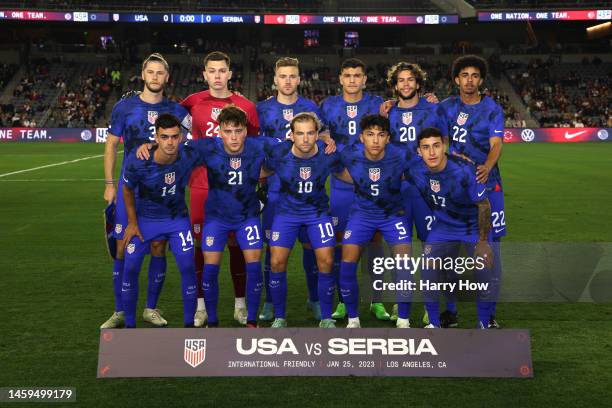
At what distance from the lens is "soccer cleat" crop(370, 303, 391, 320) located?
6988 mm

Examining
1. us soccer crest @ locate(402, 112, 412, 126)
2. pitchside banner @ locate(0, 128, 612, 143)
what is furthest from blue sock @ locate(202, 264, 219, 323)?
pitchside banner @ locate(0, 128, 612, 143)

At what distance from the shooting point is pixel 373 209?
21.4ft

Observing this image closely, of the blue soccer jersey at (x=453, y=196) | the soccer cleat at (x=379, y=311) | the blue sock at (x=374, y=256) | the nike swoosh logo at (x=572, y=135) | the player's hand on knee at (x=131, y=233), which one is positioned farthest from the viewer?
the nike swoosh logo at (x=572, y=135)

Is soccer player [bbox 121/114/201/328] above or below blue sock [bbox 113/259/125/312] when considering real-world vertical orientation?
above

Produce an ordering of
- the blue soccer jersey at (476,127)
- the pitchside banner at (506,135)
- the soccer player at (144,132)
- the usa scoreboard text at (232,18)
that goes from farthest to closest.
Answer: the usa scoreboard text at (232,18), the pitchside banner at (506,135), the blue soccer jersey at (476,127), the soccer player at (144,132)

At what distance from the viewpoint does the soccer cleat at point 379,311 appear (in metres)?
6.99

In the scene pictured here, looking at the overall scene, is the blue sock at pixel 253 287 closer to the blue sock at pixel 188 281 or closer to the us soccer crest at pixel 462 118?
the blue sock at pixel 188 281

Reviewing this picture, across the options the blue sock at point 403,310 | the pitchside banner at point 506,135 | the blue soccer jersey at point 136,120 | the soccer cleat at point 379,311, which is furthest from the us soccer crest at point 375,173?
the pitchside banner at point 506,135

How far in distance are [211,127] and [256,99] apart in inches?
1484

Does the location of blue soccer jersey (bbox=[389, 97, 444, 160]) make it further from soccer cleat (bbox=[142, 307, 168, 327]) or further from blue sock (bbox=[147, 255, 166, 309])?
soccer cleat (bbox=[142, 307, 168, 327])

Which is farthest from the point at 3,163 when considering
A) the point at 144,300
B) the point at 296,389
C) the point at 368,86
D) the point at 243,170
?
the point at 368,86

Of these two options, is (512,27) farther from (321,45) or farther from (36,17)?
(36,17)

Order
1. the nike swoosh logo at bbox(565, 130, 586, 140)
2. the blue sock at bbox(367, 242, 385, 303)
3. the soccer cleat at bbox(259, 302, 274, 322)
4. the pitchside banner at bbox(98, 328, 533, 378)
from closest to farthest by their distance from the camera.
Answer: the pitchside banner at bbox(98, 328, 533, 378) → the blue sock at bbox(367, 242, 385, 303) → the soccer cleat at bbox(259, 302, 274, 322) → the nike swoosh logo at bbox(565, 130, 586, 140)

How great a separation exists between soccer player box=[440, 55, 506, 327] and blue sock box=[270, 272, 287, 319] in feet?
5.90
